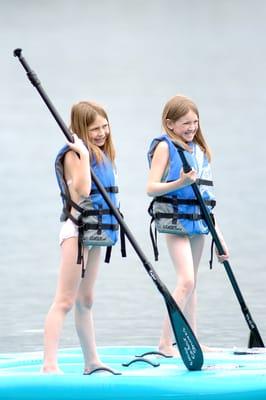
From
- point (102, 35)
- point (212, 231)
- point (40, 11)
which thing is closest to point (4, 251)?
point (212, 231)

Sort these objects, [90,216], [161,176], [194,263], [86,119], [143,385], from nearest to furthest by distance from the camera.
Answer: [143,385] < [90,216] < [86,119] < [161,176] < [194,263]

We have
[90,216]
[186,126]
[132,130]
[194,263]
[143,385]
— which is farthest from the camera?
[132,130]

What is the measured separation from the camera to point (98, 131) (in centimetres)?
671

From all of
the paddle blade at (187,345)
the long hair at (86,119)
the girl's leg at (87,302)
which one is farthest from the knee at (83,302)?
the long hair at (86,119)

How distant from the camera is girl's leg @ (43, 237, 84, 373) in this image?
648cm

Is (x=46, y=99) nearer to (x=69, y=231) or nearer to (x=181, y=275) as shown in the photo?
(x=69, y=231)

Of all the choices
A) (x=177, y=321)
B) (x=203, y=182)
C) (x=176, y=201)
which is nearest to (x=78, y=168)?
(x=177, y=321)

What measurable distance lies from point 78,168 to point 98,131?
286mm

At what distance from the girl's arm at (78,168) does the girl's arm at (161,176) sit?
47 cm

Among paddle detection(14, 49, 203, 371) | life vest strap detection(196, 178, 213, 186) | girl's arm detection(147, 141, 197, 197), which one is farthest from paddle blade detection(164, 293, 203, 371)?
life vest strap detection(196, 178, 213, 186)

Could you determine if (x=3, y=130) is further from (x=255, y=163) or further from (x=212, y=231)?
(x=212, y=231)

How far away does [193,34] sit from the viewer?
33562 mm

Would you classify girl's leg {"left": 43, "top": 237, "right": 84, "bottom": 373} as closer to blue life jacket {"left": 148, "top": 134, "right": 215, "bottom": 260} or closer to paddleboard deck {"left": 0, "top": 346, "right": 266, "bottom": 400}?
paddleboard deck {"left": 0, "top": 346, "right": 266, "bottom": 400}

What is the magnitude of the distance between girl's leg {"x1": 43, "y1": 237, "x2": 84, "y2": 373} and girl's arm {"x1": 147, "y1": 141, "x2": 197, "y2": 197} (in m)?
0.56
